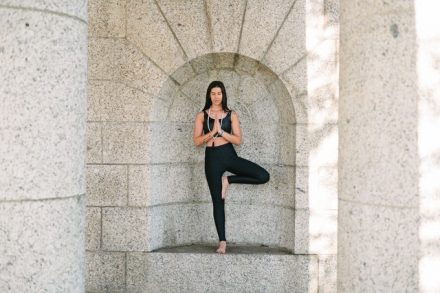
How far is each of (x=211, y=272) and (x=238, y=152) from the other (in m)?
1.64

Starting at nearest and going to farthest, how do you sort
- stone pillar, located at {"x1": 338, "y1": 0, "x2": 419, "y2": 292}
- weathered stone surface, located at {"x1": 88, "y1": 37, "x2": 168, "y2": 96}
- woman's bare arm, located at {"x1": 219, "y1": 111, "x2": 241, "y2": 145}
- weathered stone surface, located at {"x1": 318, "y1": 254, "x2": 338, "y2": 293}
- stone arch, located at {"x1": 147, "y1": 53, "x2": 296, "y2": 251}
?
stone pillar, located at {"x1": 338, "y1": 0, "x2": 419, "y2": 292}, weathered stone surface, located at {"x1": 318, "y1": 254, "x2": 338, "y2": 293}, weathered stone surface, located at {"x1": 88, "y1": 37, "x2": 168, "y2": 96}, woman's bare arm, located at {"x1": 219, "y1": 111, "x2": 241, "y2": 145}, stone arch, located at {"x1": 147, "y1": 53, "x2": 296, "y2": 251}

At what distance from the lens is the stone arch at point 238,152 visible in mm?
6461

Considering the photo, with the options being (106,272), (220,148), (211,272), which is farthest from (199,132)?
(106,272)

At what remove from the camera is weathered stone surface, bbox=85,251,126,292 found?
6.08 meters

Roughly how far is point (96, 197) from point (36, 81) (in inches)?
148

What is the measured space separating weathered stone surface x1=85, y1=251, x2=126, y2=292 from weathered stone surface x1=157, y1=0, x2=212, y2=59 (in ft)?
8.71

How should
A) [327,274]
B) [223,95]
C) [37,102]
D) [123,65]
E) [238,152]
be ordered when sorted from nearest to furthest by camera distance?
1. [37,102]
2. [327,274]
3. [123,65]
4. [223,95]
5. [238,152]

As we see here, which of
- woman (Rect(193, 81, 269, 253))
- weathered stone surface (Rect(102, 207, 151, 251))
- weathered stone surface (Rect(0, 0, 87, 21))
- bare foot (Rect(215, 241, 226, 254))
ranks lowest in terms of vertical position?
bare foot (Rect(215, 241, 226, 254))

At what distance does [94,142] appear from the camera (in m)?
6.13

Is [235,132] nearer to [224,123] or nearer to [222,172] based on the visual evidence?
[224,123]

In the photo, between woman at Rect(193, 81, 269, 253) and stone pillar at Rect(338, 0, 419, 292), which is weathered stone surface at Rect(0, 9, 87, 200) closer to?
stone pillar at Rect(338, 0, 419, 292)

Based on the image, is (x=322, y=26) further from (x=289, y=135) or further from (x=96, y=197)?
(x=96, y=197)

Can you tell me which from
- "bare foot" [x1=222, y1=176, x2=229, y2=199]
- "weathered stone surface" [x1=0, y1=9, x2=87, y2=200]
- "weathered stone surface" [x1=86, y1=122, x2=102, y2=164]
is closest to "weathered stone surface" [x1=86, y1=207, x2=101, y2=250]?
"weathered stone surface" [x1=86, y1=122, x2=102, y2=164]

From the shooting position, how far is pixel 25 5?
2.52 m
